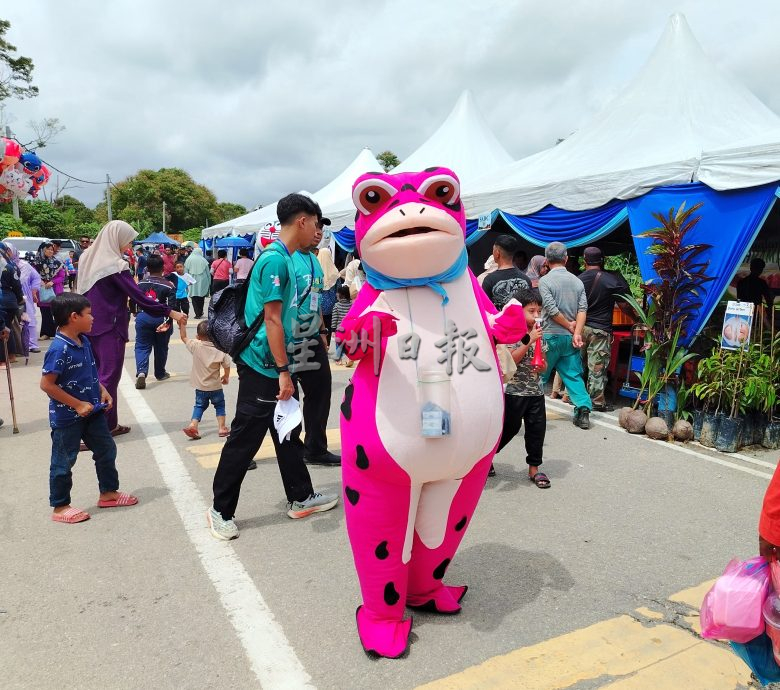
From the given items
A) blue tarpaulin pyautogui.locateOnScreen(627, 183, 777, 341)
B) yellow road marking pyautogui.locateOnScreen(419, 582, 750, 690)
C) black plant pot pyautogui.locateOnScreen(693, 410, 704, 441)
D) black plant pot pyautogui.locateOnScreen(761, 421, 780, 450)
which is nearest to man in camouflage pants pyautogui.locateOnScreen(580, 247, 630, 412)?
blue tarpaulin pyautogui.locateOnScreen(627, 183, 777, 341)

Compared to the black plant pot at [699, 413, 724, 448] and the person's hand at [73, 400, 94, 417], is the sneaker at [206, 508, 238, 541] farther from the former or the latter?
the black plant pot at [699, 413, 724, 448]

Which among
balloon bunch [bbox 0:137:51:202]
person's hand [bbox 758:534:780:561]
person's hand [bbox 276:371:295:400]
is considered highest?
balloon bunch [bbox 0:137:51:202]

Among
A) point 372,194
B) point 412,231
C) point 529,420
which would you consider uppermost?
point 372,194

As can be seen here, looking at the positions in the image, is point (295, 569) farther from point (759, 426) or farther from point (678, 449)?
point (759, 426)

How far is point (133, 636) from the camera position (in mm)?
2516

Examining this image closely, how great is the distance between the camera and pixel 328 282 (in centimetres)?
795

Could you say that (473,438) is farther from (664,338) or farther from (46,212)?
(46,212)

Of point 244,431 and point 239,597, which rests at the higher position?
point 244,431

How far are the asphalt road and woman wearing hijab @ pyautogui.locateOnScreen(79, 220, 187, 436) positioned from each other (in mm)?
844

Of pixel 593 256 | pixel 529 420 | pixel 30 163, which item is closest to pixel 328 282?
pixel 593 256

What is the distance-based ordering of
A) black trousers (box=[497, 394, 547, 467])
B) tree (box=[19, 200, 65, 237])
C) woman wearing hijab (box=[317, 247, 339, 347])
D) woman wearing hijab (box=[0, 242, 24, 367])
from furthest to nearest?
tree (box=[19, 200, 65, 237]), woman wearing hijab (box=[317, 247, 339, 347]), woman wearing hijab (box=[0, 242, 24, 367]), black trousers (box=[497, 394, 547, 467])

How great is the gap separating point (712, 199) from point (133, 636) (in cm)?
595

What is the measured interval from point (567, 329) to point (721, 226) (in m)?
1.82

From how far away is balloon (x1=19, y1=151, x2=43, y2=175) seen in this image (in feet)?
30.2
